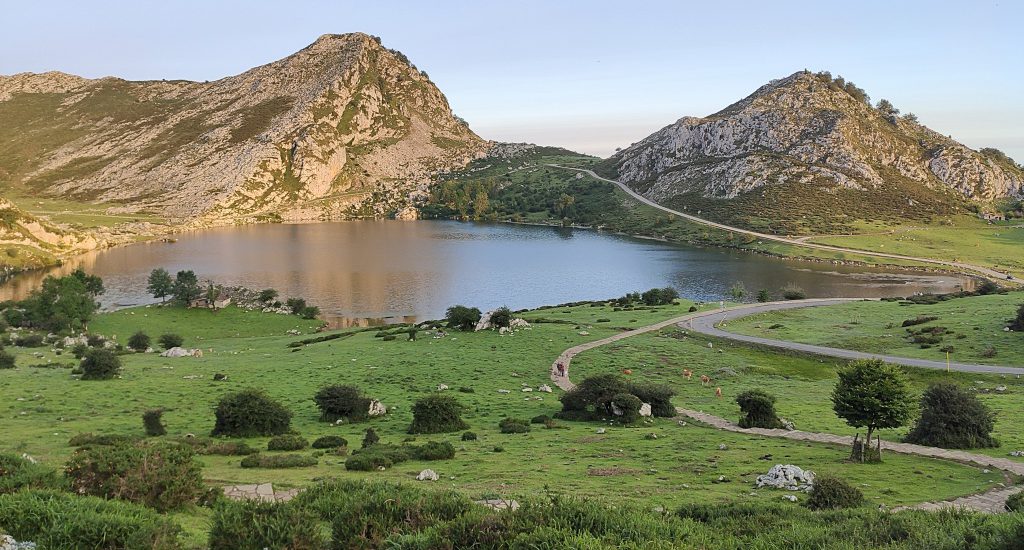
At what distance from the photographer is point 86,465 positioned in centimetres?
1662

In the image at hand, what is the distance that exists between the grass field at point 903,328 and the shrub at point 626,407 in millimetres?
30824

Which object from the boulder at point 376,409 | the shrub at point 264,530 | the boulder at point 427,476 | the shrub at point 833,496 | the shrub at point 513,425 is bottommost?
the boulder at point 376,409

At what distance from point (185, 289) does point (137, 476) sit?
83.8 meters

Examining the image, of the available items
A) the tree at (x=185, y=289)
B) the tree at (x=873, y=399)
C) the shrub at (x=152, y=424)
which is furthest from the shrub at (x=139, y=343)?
the tree at (x=873, y=399)

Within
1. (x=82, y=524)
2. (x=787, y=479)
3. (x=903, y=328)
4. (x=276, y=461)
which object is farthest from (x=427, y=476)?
(x=903, y=328)

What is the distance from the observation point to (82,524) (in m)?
12.2

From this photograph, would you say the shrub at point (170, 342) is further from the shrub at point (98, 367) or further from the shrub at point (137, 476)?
the shrub at point (137, 476)

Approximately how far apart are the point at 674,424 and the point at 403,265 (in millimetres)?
110921

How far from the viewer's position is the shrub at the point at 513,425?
113ft

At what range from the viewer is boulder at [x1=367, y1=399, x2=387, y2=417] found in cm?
3853

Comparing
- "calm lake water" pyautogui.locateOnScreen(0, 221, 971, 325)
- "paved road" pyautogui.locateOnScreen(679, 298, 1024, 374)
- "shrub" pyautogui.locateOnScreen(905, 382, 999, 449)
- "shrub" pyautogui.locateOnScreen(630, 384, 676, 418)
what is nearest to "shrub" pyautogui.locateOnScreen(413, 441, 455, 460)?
"shrub" pyautogui.locateOnScreen(630, 384, 676, 418)

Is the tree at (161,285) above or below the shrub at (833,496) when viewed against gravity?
below

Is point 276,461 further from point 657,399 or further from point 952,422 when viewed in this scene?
point 952,422

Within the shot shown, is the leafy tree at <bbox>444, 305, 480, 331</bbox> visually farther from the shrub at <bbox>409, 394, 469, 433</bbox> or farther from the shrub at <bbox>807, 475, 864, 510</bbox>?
the shrub at <bbox>807, 475, 864, 510</bbox>
